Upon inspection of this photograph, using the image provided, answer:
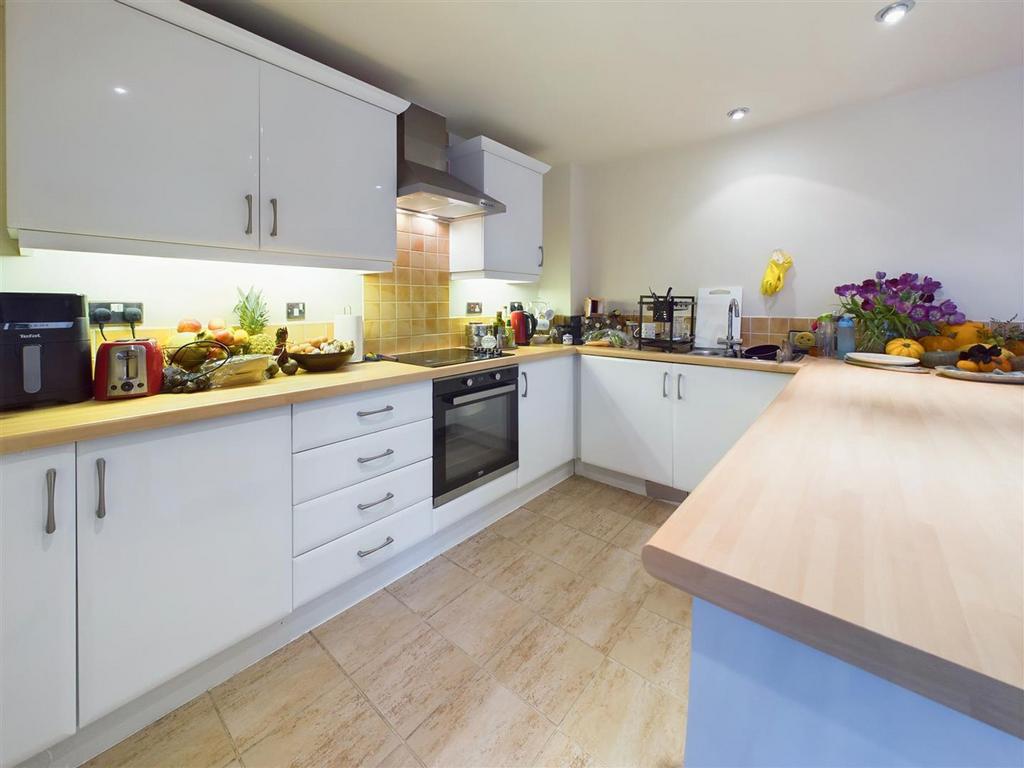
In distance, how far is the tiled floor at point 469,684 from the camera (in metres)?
1.24

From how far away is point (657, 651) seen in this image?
159cm

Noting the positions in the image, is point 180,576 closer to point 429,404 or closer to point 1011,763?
point 429,404

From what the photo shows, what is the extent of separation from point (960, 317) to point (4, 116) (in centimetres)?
373

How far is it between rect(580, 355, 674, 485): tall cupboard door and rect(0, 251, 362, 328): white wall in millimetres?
1597

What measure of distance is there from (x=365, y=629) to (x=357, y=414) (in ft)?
2.65

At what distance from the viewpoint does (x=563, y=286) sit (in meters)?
3.43

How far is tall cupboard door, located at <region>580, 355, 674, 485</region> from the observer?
2688mm

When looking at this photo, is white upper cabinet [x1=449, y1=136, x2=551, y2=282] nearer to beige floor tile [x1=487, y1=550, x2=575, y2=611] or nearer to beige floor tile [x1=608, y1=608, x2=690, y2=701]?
beige floor tile [x1=487, y1=550, x2=575, y2=611]

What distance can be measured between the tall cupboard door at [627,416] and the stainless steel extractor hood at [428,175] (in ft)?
3.89

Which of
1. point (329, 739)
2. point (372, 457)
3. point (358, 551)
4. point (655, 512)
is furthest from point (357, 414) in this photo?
point (655, 512)

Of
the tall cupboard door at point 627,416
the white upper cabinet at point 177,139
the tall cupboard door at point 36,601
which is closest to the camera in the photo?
the tall cupboard door at point 36,601

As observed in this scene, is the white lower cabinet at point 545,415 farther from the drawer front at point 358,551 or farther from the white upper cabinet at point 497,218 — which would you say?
the drawer front at point 358,551

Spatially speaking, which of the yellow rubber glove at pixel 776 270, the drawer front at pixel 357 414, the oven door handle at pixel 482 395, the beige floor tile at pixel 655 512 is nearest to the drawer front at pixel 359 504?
the drawer front at pixel 357 414

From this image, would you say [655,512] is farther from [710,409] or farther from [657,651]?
[657,651]
